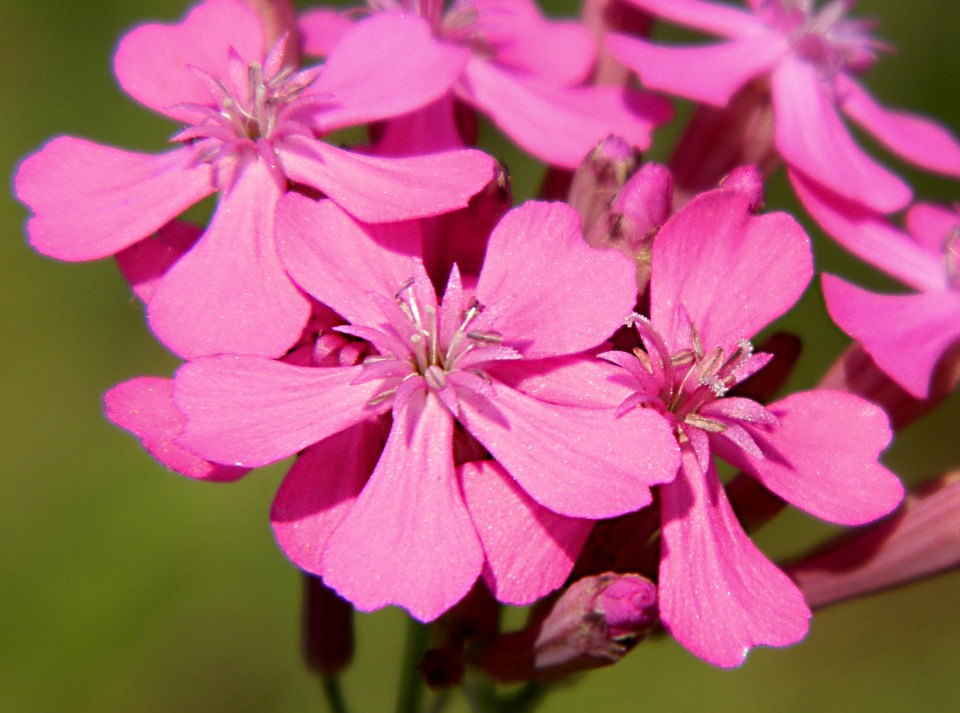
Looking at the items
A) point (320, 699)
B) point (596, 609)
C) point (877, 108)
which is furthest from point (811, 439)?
point (320, 699)

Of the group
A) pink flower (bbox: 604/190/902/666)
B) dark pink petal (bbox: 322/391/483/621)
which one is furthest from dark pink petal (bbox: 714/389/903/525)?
dark pink petal (bbox: 322/391/483/621)

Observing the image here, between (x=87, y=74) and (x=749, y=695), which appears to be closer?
(x=749, y=695)

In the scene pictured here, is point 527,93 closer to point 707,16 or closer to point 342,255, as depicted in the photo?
point 707,16

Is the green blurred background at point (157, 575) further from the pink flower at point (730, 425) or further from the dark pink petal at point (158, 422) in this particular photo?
the pink flower at point (730, 425)

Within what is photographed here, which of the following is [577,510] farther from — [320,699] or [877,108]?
[320,699]

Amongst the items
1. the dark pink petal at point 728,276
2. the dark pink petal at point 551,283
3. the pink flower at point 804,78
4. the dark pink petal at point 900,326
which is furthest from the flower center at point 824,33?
the dark pink petal at point 551,283

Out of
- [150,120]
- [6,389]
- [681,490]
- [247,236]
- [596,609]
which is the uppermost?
[247,236]
